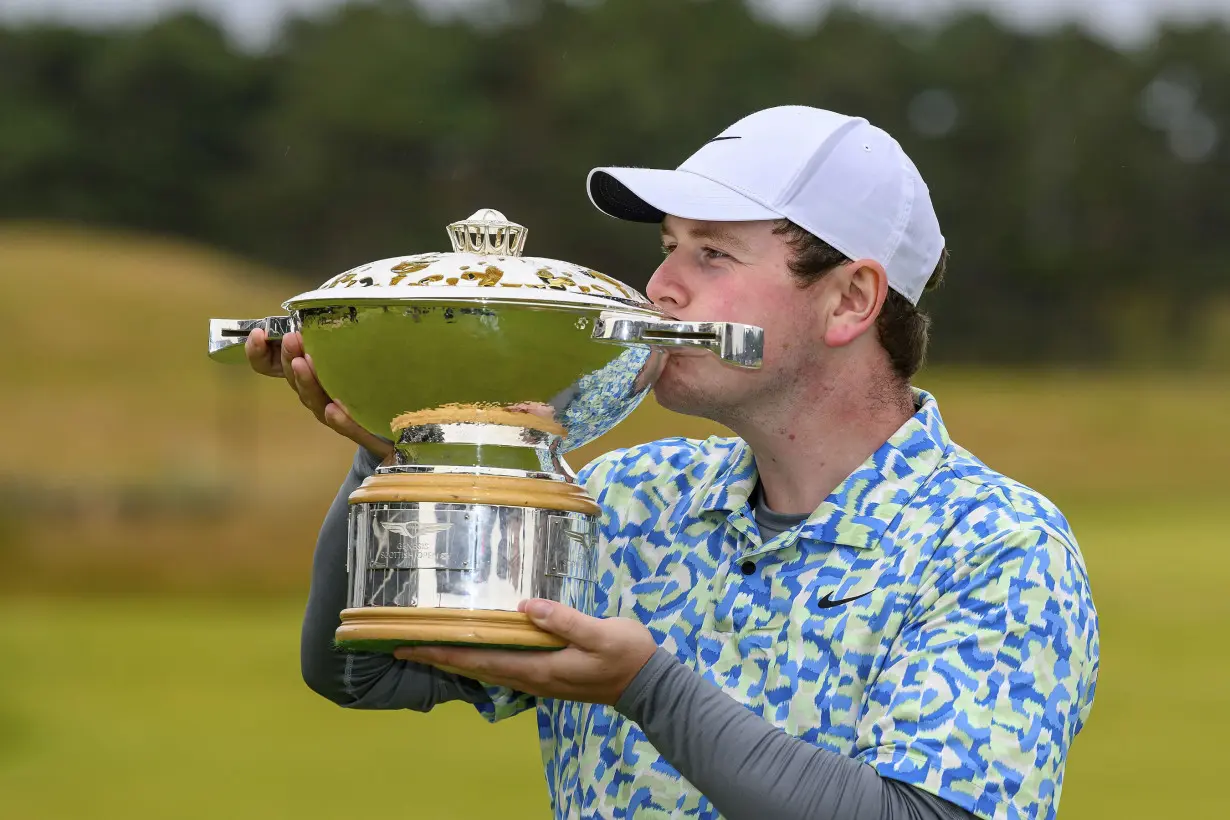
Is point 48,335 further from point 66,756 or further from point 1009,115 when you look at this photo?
point 1009,115

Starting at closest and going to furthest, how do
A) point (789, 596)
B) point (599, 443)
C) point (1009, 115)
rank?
point (789, 596) → point (599, 443) → point (1009, 115)

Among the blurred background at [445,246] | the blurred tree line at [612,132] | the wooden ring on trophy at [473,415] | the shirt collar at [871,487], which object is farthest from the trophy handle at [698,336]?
the blurred tree line at [612,132]

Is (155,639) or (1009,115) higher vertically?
(1009,115)

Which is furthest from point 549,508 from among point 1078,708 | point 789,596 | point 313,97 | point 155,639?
point 313,97

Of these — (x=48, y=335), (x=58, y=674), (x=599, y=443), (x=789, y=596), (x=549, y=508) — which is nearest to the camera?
(x=549, y=508)

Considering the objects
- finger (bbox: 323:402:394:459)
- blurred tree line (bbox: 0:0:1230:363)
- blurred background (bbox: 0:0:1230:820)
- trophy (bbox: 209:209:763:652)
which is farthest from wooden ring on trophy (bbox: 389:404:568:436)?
blurred tree line (bbox: 0:0:1230:363)

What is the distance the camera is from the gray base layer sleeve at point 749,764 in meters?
1.59

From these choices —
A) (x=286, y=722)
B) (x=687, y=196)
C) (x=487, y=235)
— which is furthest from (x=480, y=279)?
(x=286, y=722)

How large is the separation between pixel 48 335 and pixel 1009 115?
1390 cm

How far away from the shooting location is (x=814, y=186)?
6.15ft

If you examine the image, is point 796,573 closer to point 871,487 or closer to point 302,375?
point 871,487

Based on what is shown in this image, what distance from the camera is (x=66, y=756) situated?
12172 millimetres

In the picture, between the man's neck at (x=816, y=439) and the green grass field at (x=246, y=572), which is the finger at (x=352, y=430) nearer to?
the man's neck at (x=816, y=439)

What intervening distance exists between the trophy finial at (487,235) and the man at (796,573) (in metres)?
0.17
